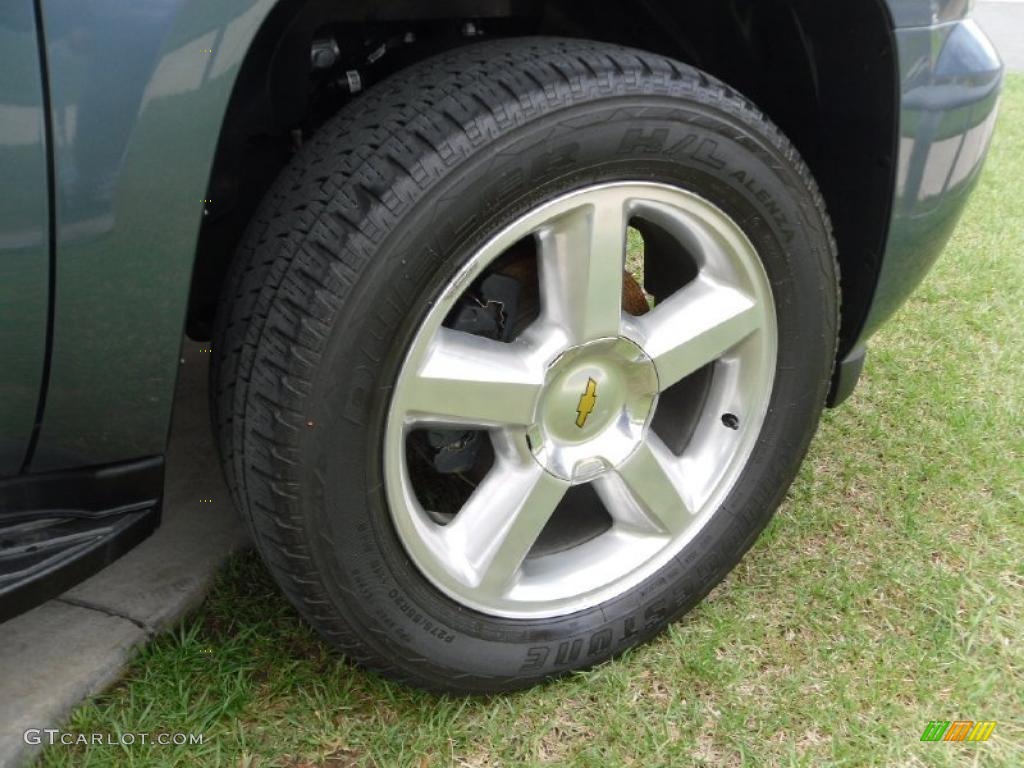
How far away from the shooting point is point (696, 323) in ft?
5.14

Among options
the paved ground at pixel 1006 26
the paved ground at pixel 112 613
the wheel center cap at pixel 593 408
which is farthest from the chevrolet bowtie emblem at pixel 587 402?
the paved ground at pixel 1006 26

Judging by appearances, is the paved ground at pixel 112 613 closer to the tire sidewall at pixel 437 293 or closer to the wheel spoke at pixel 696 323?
the tire sidewall at pixel 437 293

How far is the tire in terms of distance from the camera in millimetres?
1226

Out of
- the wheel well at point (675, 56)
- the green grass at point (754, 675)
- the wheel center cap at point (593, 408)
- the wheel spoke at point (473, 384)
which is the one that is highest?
the wheel well at point (675, 56)

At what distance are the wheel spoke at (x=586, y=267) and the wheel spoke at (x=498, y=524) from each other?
0.82 ft

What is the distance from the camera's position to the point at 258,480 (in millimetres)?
1304

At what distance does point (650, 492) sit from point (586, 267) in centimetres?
45

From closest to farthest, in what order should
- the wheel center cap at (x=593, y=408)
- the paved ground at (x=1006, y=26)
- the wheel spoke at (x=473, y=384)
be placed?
the wheel spoke at (x=473, y=384) < the wheel center cap at (x=593, y=408) < the paved ground at (x=1006, y=26)

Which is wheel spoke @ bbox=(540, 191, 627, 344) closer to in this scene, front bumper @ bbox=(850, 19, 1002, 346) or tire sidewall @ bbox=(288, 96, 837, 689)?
tire sidewall @ bbox=(288, 96, 837, 689)

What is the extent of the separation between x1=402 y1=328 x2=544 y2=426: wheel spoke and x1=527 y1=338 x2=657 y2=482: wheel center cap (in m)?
0.05

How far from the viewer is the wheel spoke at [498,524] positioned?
59.5 inches

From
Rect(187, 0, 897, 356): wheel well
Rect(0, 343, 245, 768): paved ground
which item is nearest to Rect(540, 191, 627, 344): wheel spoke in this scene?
Rect(187, 0, 897, 356): wheel well

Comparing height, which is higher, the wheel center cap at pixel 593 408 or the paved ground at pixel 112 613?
the wheel center cap at pixel 593 408

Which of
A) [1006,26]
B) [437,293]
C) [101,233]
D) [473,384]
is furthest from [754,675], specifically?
[1006,26]
